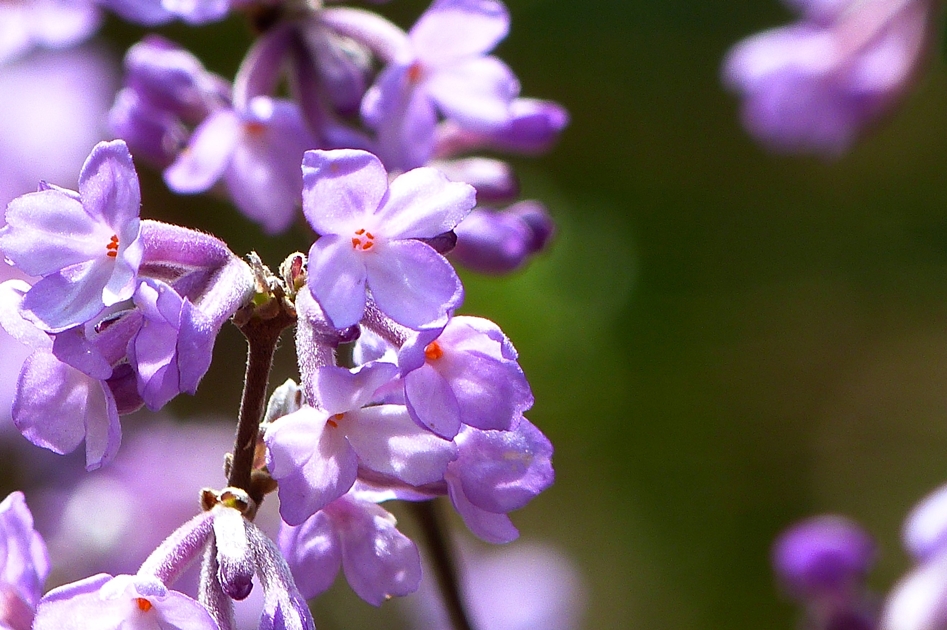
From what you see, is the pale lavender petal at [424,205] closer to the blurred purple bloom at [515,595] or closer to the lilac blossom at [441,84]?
the lilac blossom at [441,84]

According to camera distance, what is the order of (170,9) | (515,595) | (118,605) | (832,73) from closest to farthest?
(118,605)
(170,9)
(832,73)
(515,595)

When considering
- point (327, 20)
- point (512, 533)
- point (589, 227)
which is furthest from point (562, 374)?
point (512, 533)

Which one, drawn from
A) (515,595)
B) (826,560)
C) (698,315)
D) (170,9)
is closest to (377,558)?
(170,9)

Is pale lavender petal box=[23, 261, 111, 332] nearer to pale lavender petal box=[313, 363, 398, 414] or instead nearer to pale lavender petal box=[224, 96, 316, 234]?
pale lavender petal box=[313, 363, 398, 414]

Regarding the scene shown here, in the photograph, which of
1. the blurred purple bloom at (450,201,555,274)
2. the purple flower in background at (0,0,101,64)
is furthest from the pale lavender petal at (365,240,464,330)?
the purple flower in background at (0,0,101,64)

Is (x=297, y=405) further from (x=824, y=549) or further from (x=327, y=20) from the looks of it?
(x=824, y=549)

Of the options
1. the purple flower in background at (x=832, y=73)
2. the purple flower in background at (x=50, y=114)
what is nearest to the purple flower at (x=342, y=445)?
the purple flower in background at (x=50, y=114)

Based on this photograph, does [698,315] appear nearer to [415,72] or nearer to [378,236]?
[415,72]
